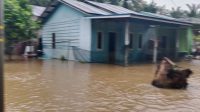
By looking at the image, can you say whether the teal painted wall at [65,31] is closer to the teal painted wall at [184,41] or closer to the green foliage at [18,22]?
the green foliage at [18,22]

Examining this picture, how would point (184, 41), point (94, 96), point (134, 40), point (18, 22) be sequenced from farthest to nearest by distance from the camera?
point (184, 41), point (134, 40), point (18, 22), point (94, 96)

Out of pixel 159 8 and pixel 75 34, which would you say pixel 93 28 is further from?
pixel 159 8

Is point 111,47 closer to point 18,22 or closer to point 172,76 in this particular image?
point 18,22

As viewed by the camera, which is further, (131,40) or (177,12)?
(177,12)

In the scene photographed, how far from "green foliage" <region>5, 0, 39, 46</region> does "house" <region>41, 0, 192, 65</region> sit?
192cm

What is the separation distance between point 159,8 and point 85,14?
34843 mm

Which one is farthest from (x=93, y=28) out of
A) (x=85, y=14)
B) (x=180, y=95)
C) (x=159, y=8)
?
(x=159, y=8)

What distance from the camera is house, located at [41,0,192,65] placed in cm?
1875

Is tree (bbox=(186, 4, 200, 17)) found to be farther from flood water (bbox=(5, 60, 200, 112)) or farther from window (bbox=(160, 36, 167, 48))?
flood water (bbox=(5, 60, 200, 112))

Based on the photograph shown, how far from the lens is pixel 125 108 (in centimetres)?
693

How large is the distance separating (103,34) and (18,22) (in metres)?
5.26

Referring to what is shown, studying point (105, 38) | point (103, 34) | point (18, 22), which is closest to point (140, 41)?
point (105, 38)

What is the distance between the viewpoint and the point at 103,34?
19.5 metres

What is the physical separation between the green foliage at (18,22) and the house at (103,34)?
1922 mm
